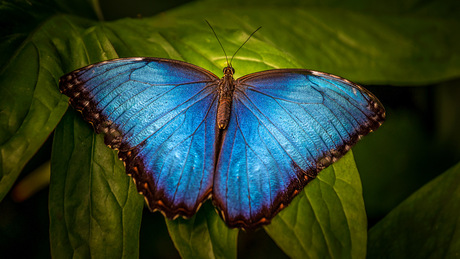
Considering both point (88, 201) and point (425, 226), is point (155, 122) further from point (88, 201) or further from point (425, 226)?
point (425, 226)

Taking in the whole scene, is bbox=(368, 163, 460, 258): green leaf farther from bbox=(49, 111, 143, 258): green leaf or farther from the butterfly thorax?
bbox=(49, 111, 143, 258): green leaf

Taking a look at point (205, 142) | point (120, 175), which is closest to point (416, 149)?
point (205, 142)

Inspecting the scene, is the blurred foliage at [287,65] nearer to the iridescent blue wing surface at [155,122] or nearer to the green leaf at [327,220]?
the iridescent blue wing surface at [155,122]

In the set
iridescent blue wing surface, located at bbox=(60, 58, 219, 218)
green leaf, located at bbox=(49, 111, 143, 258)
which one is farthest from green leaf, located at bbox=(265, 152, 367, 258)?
green leaf, located at bbox=(49, 111, 143, 258)

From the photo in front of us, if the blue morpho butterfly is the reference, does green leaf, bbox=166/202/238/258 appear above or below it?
below

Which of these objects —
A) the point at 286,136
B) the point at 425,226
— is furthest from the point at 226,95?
the point at 425,226

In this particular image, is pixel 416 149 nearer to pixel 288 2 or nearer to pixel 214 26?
pixel 288 2

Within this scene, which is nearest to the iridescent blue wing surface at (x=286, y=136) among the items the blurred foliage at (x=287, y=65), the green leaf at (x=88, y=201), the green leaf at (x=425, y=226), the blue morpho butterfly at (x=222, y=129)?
the blue morpho butterfly at (x=222, y=129)

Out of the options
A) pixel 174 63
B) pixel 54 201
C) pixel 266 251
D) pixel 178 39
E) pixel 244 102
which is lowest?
pixel 266 251
